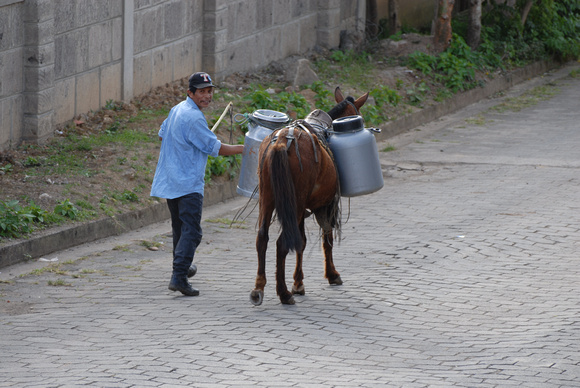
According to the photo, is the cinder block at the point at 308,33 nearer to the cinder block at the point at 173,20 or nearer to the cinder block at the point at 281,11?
the cinder block at the point at 281,11

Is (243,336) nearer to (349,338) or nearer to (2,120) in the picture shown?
(349,338)

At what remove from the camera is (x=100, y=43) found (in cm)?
1173

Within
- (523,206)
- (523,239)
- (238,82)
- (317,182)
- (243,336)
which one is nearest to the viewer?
(243,336)

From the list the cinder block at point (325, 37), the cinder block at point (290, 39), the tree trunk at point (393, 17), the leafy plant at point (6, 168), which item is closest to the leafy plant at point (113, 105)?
the leafy plant at point (6, 168)

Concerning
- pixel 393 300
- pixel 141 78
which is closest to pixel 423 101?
pixel 141 78

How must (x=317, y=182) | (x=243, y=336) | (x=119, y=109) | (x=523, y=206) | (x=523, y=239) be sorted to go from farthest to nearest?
(x=119, y=109)
(x=523, y=206)
(x=523, y=239)
(x=317, y=182)
(x=243, y=336)

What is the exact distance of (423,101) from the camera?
1554 centimetres

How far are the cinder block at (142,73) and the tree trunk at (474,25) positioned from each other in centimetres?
788

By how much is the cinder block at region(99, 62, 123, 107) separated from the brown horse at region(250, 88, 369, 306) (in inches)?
217

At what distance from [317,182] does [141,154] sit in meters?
4.19

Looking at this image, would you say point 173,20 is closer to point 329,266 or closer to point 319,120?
point 319,120

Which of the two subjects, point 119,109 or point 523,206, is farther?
point 119,109

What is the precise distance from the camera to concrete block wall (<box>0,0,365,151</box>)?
10.3m

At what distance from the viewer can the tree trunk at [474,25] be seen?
1811 centimetres
